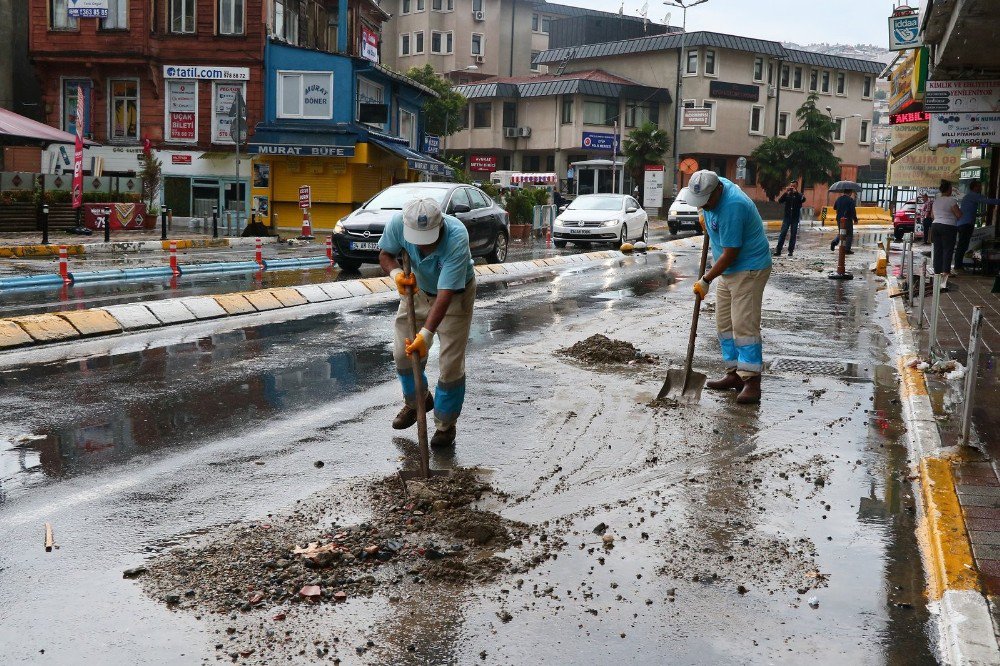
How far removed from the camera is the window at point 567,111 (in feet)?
208

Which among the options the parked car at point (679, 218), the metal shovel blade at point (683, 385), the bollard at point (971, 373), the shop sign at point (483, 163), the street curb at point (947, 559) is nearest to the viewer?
the street curb at point (947, 559)

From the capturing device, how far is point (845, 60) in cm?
7350

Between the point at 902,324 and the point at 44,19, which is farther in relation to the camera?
the point at 44,19

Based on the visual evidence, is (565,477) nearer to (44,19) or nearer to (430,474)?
(430,474)

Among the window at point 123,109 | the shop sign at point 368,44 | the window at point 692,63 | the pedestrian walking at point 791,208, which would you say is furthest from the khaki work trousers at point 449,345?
the window at point 692,63

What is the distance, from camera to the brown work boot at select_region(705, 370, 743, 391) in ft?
28.9

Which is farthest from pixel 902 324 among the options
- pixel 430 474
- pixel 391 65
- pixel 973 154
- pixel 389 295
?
pixel 391 65

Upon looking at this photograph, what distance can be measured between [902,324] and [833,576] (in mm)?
9301

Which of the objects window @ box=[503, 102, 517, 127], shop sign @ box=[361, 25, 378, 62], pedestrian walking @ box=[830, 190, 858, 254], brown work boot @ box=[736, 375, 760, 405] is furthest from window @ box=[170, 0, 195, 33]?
brown work boot @ box=[736, 375, 760, 405]

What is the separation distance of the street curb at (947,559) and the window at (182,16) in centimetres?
3487

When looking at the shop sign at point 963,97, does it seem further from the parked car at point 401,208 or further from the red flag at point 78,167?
the red flag at point 78,167

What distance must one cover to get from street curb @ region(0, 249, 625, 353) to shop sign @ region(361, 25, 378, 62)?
90.8 feet

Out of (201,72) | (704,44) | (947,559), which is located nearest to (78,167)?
(201,72)

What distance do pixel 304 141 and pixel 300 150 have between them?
121cm
